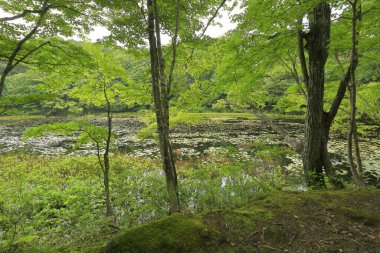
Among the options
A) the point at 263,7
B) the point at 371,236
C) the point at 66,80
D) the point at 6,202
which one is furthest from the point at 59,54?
the point at 371,236

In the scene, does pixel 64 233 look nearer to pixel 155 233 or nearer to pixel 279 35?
pixel 155 233

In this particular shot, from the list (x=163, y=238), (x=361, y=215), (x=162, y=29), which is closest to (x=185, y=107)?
(x=162, y=29)

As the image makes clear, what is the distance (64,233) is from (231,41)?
6512 mm

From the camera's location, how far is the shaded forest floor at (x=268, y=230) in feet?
7.39

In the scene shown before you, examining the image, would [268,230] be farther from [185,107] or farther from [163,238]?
[185,107]

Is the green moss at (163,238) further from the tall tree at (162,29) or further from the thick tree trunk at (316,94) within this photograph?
the thick tree trunk at (316,94)

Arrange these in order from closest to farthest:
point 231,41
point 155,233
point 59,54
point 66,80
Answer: point 155,233 < point 231,41 < point 59,54 < point 66,80

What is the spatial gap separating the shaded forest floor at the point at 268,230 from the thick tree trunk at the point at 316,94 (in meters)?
2.12

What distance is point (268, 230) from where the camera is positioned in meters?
2.76

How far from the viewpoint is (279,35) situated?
522 cm

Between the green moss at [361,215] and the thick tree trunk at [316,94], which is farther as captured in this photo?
the thick tree trunk at [316,94]

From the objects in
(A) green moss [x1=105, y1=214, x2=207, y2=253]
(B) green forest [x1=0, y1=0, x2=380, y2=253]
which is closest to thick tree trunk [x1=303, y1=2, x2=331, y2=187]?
(B) green forest [x1=0, y1=0, x2=380, y2=253]

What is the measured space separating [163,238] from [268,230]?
1372mm

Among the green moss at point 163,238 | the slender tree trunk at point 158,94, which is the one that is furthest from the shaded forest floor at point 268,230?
the slender tree trunk at point 158,94
